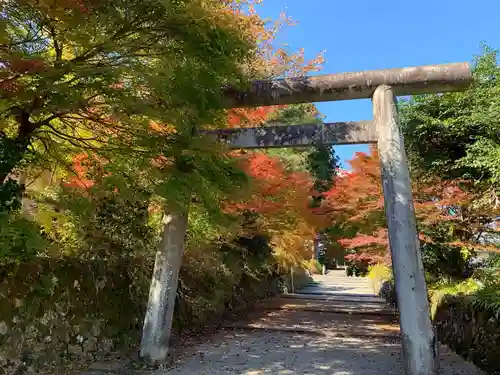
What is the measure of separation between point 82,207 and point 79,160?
1078 mm

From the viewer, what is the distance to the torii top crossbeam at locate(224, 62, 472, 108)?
5.40 metres

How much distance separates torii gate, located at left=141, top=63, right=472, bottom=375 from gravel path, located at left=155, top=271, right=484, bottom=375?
750 mm

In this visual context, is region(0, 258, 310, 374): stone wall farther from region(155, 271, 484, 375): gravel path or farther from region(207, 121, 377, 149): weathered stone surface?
region(207, 121, 377, 149): weathered stone surface

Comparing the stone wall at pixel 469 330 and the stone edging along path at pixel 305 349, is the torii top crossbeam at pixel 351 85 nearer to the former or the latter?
the stone wall at pixel 469 330

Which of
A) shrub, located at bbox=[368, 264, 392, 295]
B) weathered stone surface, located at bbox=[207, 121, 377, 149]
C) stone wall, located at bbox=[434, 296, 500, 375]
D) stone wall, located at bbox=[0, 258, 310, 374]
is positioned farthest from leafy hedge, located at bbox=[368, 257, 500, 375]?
shrub, located at bbox=[368, 264, 392, 295]

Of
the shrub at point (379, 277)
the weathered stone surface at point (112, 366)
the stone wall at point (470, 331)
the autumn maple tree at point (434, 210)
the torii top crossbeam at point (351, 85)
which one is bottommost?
the weathered stone surface at point (112, 366)

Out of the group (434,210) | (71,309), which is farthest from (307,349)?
(434,210)

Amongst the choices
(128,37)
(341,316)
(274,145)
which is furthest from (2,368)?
(341,316)

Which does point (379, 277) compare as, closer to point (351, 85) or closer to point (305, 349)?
point (305, 349)

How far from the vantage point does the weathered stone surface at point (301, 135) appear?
18.6 ft

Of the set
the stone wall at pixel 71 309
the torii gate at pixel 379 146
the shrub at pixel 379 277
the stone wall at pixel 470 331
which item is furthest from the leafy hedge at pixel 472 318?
the shrub at pixel 379 277

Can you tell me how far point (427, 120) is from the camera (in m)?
8.66

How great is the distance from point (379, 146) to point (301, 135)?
114cm

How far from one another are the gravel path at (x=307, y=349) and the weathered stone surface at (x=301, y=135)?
319 centimetres
